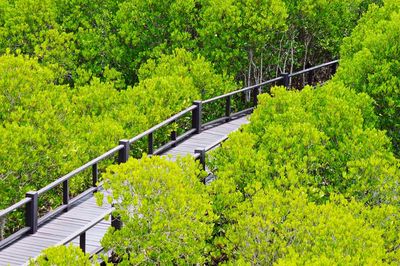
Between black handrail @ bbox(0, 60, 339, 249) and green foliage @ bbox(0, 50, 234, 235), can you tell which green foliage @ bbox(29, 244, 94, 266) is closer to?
black handrail @ bbox(0, 60, 339, 249)

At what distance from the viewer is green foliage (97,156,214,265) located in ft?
57.6

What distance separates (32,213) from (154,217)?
3.26m

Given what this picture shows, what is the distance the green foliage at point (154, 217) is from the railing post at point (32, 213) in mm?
2084

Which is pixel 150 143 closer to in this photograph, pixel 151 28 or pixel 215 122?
pixel 215 122

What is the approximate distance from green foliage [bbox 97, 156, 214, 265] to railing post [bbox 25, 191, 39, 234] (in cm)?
208

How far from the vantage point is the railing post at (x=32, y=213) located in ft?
63.3

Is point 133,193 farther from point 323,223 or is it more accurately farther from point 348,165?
point 348,165

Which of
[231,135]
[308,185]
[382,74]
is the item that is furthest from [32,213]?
[382,74]

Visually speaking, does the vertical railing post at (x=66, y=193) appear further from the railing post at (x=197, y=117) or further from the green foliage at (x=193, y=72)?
the green foliage at (x=193, y=72)

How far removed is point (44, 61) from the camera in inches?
1328

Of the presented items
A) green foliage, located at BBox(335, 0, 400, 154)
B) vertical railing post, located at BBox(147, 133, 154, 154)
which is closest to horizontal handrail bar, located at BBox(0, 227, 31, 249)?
vertical railing post, located at BBox(147, 133, 154, 154)

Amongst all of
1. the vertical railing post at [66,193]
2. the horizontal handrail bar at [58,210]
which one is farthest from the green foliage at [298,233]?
the horizontal handrail bar at [58,210]

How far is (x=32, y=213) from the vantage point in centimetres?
1956

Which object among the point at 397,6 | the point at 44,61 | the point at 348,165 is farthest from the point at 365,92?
the point at 44,61
